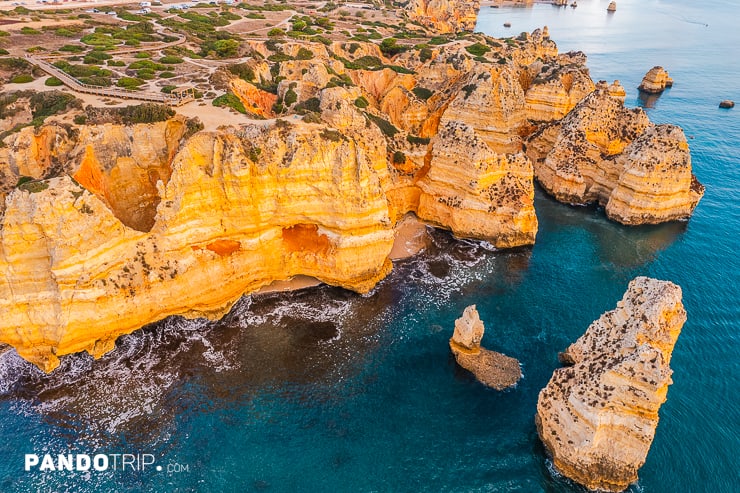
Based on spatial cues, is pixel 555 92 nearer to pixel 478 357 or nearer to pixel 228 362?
pixel 478 357

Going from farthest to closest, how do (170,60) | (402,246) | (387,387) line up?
Result: (170,60) → (402,246) → (387,387)

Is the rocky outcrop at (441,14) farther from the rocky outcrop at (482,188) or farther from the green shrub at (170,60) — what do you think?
the rocky outcrop at (482,188)

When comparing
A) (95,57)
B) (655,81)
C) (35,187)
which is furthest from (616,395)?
(655,81)

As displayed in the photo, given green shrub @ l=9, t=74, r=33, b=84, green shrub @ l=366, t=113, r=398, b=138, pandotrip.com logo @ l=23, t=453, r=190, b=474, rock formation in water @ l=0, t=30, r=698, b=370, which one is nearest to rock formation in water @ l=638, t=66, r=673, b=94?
rock formation in water @ l=0, t=30, r=698, b=370

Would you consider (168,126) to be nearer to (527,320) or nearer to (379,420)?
(379,420)

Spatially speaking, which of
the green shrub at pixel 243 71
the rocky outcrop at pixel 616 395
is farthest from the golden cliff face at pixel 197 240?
the green shrub at pixel 243 71

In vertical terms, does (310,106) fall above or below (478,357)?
above

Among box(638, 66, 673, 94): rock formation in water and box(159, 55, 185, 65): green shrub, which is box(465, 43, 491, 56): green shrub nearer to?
box(638, 66, 673, 94): rock formation in water
